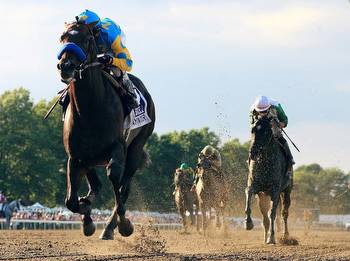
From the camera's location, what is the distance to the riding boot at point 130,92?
494 inches

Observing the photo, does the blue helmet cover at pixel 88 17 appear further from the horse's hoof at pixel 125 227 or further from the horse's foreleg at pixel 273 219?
the horse's foreleg at pixel 273 219

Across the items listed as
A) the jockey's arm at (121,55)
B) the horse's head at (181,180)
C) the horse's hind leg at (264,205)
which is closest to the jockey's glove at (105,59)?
the jockey's arm at (121,55)

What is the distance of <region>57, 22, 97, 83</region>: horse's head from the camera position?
10.7 meters

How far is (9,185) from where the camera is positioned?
61.5 m

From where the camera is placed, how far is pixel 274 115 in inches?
712

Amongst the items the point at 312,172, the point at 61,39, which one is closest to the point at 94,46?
the point at 61,39

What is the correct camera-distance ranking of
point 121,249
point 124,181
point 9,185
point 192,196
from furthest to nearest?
point 9,185, point 192,196, point 121,249, point 124,181

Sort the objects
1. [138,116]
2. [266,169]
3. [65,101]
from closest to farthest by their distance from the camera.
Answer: [65,101] < [138,116] < [266,169]

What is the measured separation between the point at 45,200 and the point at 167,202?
32.7 feet

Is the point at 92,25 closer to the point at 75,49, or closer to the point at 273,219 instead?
the point at 75,49

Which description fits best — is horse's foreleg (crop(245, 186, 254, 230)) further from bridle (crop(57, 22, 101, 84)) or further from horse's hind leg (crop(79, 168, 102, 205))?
bridle (crop(57, 22, 101, 84))

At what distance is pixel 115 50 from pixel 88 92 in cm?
146

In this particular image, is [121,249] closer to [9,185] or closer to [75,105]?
[75,105]

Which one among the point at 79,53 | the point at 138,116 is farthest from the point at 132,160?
the point at 79,53
